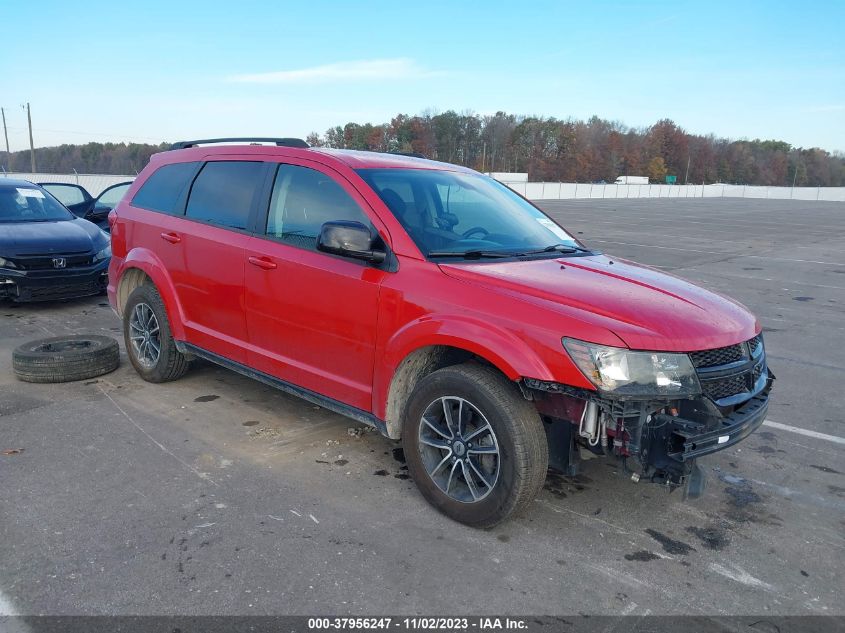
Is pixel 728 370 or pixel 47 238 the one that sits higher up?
pixel 47 238

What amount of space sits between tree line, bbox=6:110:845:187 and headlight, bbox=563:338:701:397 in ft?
212

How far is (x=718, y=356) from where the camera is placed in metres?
3.18

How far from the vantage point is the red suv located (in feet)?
9.83

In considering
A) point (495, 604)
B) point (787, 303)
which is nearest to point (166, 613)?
point (495, 604)

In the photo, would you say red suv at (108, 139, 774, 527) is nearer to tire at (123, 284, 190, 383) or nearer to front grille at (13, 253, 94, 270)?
tire at (123, 284, 190, 383)

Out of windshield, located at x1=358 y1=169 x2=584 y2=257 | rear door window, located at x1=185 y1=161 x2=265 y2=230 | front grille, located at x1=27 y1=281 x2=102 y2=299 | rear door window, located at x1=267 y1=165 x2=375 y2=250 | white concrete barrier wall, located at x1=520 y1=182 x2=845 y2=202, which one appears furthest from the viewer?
white concrete barrier wall, located at x1=520 y1=182 x2=845 y2=202

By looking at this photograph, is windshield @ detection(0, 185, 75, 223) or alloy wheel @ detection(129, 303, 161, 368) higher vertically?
windshield @ detection(0, 185, 75, 223)

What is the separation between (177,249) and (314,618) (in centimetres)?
321

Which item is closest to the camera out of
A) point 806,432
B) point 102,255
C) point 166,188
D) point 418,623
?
point 418,623

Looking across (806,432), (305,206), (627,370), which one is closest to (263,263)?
(305,206)

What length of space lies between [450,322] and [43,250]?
6589 millimetres

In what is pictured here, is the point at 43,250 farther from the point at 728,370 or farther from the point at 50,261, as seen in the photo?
the point at 728,370

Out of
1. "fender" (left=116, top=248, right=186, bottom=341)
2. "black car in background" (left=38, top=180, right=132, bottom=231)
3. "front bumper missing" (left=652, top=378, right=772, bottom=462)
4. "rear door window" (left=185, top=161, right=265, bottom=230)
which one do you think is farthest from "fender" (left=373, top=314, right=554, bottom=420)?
"black car in background" (left=38, top=180, right=132, bottom=231)

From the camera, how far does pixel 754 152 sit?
129375mm
